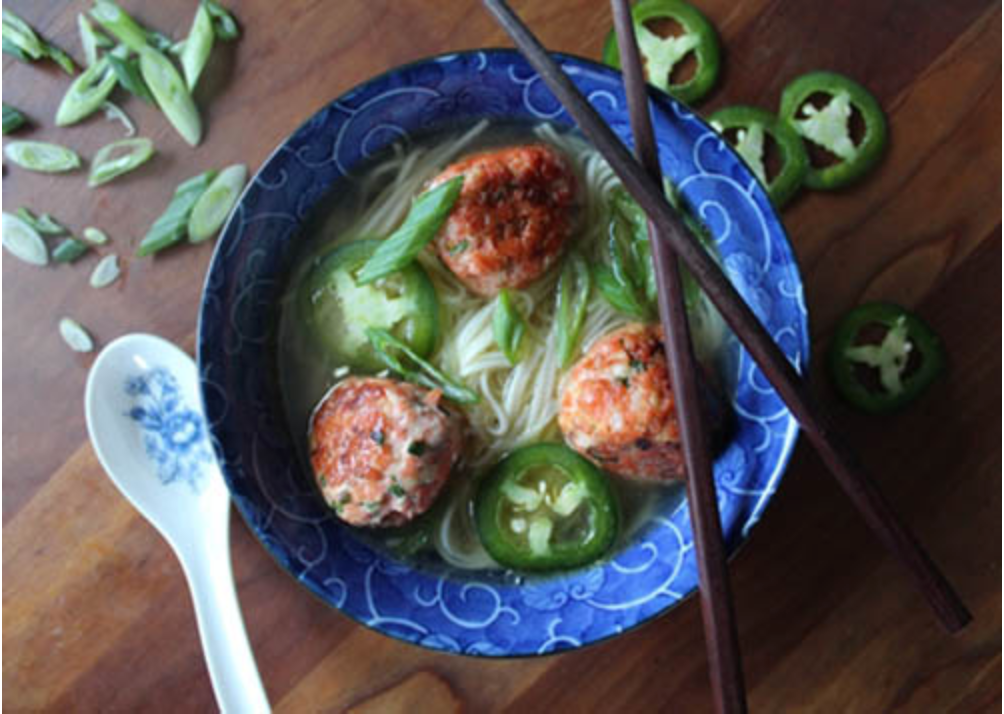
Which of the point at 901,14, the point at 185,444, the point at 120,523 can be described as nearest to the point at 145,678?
the point at 120,523

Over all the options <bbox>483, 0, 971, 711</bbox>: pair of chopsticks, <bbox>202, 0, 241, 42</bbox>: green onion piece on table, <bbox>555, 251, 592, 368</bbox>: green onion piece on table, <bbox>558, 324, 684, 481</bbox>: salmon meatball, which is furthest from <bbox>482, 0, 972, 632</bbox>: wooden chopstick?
<bbox>202, 0, 241, 42</bbox>: green onion piece on table

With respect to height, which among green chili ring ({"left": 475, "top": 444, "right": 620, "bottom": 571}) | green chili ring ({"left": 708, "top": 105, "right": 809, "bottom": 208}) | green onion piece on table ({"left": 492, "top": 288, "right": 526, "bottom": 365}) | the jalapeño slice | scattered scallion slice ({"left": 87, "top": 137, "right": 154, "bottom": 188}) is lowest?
green chili ring ({"left": 475, "top": 444, "right": 620, "bottom": 571})

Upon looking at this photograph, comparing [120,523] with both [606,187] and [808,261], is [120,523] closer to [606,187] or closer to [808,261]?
[606,187]

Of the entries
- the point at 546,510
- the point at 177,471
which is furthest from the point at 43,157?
the point at 546,510

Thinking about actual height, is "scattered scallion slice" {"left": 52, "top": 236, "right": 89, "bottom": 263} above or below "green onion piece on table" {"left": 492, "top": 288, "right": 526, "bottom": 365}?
above

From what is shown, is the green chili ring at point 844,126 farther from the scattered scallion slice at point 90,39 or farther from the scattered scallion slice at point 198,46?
the scattered scallion slice at point 90,39

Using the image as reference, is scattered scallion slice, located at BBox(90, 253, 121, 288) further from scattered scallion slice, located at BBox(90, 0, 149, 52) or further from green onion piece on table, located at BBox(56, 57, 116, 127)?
scattered scallion slice, located at BBox(90, 0, 149, 52)

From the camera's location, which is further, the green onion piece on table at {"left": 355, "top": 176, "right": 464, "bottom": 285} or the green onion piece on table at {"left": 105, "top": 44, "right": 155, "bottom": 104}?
the green onion piece on table at {"left": 105, "top": 44, "right": 155, "bottom": 104}
